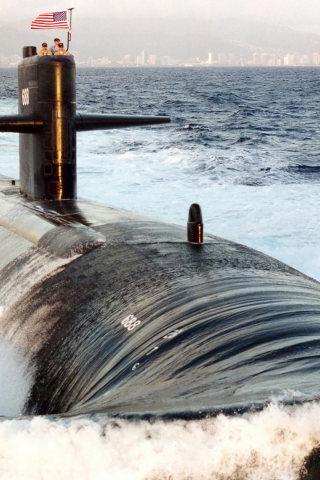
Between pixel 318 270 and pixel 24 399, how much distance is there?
276 inches

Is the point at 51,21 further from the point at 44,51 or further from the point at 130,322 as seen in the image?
the point at 130,322

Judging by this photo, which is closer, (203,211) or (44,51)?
(44,51)

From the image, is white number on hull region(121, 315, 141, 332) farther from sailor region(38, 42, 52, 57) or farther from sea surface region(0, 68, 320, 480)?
sailor region(38, 42, 52, 57)

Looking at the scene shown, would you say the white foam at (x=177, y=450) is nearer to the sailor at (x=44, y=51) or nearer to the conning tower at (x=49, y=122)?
the conning tower at (x=49, y=122)

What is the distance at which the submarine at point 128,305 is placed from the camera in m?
2.91

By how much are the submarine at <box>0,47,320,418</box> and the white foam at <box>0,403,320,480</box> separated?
0.08 m

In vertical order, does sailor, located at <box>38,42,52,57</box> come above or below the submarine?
above

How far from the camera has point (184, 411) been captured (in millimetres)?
2217

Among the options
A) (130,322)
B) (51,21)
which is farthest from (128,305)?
(51,21)

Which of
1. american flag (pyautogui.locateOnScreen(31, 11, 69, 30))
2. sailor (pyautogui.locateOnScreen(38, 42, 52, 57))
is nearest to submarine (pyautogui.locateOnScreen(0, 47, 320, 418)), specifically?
sailor (pyautogui.locateOnScreen(38, 42, 52, 57))

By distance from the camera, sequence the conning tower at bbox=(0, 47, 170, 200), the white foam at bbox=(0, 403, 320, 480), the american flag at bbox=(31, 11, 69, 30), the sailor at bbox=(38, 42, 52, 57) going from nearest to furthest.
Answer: the white foam at bbox=(0, 403, 320, 480) → the conning tower at bbox=(0, 47, 170, 200) → the sailor at bbox=(38, 42, 52, 57) → the american flag at bbox=(31, 11, 69, 30)

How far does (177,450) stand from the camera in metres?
2.12

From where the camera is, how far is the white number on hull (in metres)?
4.20

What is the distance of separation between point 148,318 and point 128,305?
0.36 metres
